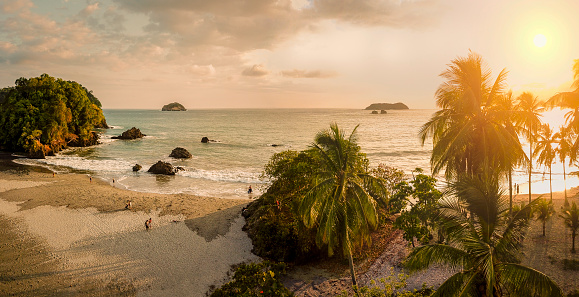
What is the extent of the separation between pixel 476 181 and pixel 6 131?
3034 inches

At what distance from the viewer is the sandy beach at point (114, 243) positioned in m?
16.4

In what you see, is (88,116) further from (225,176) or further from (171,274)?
(171,274)

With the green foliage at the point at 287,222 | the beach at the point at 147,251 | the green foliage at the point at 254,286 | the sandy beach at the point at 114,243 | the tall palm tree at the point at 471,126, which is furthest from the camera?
A: the green foliage at the point at 287,222

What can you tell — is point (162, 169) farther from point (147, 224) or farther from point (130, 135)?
point (130, 135)

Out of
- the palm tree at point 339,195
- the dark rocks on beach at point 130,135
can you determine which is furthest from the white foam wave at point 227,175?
the dark rocks on beach at point 130,135

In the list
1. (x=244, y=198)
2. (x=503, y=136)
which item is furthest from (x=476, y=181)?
(x=244, y=198)

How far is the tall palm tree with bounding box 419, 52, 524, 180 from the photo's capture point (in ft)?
41.1

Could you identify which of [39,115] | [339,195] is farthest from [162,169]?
[339,195]

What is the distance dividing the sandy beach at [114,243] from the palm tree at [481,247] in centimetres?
1279

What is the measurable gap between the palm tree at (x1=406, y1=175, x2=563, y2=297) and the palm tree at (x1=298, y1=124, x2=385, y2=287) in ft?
14.7

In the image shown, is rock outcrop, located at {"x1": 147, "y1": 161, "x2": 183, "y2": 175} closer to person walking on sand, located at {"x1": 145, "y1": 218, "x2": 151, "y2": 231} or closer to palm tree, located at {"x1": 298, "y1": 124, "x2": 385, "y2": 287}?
person walking on sand, located at {"x1": 145, "y1": 218, "x2": 151, "y2": 231}

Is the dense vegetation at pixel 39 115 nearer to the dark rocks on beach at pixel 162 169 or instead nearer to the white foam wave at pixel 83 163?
the white foam wave at pixel 83 163

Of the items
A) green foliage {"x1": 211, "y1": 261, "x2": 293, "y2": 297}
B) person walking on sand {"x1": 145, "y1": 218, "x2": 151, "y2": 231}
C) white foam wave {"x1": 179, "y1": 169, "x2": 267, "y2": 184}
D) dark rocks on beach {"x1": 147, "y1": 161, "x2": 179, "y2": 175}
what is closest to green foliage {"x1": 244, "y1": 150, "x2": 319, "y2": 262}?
green foliage {"x1": 211, "y1": 261, "x2": 293, "y2": 297}

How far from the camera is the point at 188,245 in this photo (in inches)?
827
